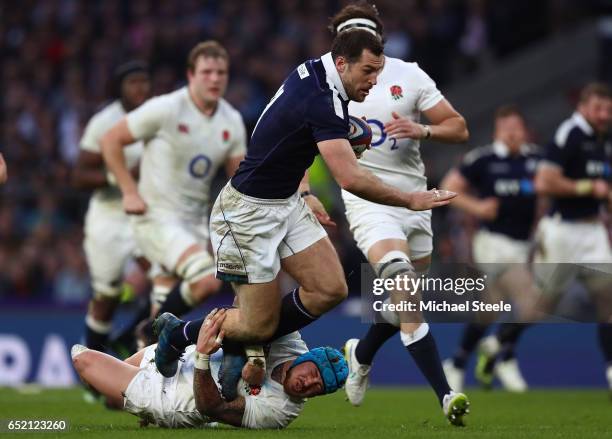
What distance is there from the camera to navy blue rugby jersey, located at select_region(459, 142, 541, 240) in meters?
14.0

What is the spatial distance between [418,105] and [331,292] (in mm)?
1967

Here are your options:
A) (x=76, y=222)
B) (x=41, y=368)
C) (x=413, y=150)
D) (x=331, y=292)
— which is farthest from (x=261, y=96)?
(x=331, y=292)

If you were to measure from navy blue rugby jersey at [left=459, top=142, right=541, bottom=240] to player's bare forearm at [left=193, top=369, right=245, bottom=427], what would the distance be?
7.07 metres

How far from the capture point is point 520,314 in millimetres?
13453

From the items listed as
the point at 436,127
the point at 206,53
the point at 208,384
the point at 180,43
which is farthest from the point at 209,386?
the point at 180,43

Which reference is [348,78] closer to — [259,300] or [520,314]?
[259,300]

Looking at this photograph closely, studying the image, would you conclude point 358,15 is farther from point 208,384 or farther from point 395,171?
point 208,384

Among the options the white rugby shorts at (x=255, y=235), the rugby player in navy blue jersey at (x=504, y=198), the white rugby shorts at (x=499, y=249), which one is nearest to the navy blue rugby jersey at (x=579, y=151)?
the rugby player in navy blue jersey at (x=504, y=198)

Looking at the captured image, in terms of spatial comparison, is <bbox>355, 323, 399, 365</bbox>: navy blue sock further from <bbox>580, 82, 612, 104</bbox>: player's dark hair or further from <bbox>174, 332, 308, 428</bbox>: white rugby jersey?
<bbox>580, 82, 612, 104</bbox>: player's dark hair

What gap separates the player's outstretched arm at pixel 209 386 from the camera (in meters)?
7.36

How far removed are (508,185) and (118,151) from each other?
5114mm

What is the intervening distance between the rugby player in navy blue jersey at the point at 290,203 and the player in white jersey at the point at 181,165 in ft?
8.57

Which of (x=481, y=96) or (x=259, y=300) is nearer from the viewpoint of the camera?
(x=259, y=300)

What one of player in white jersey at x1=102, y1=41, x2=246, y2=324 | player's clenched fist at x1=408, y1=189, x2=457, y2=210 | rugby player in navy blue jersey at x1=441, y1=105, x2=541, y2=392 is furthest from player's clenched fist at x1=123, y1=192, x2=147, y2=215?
rugby player in navy blue jersey at x1=441, y1=105, x2=541, y2=392
